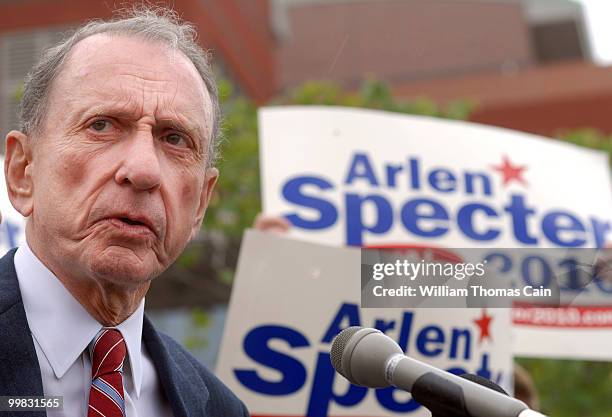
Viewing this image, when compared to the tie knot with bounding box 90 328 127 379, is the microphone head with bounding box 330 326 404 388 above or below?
below

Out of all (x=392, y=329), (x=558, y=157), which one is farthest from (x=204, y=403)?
(x=558, y=157)

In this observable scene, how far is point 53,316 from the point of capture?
75.0 inches

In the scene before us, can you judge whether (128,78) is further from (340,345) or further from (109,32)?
(340,345)

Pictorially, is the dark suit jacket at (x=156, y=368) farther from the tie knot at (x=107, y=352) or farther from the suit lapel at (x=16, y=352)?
the tie knot at (x=107, y=352)

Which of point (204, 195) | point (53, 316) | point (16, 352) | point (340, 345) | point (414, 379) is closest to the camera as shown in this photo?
point (414, 379)

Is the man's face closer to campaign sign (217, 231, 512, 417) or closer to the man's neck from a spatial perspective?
the man's neck

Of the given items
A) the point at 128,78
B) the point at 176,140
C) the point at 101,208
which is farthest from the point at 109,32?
the point at 101,208

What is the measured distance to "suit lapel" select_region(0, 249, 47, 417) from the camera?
Result: 1.76 meters

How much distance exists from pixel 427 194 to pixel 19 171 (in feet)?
9.38

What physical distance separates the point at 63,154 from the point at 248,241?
1.63m

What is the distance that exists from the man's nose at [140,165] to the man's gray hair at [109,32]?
0.23 meters

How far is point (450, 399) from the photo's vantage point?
1.52 meters

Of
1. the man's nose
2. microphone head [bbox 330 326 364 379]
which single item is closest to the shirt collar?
the man's nose

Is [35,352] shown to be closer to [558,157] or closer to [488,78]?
[558,157]
